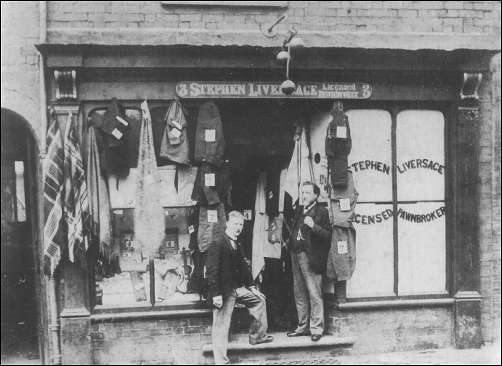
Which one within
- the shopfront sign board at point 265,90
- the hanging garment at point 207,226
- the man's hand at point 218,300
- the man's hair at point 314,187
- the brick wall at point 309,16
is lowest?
the man's hand at point 218,300

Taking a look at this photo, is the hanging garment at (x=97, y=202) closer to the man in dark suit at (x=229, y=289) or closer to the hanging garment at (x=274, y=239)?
the man in dark suit at (x=229, y=289)

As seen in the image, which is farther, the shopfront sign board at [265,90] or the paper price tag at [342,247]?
the paper price tag at [342,247]

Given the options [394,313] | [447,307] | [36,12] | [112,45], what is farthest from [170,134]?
[447,307]

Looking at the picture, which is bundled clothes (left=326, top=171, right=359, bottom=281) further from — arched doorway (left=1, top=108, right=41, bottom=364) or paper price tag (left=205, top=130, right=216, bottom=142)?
arched doorway (left=1, top=108, right=41, bottom=364)

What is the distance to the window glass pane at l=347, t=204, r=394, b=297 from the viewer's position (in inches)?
309

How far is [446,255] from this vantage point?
801 centimetres

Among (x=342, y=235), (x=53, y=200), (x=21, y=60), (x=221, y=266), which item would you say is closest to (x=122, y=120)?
(x=53, y=200)

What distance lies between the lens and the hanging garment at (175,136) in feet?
23.9

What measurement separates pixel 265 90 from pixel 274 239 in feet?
6.71

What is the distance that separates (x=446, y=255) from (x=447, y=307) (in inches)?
27.3

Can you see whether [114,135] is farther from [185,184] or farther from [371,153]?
[371,153]

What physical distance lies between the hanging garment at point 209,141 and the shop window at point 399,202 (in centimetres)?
179

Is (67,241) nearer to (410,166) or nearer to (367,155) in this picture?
(367,155)

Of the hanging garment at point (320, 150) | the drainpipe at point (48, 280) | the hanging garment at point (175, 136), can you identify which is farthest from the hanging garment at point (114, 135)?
the hanging garment at point (320, 150)
